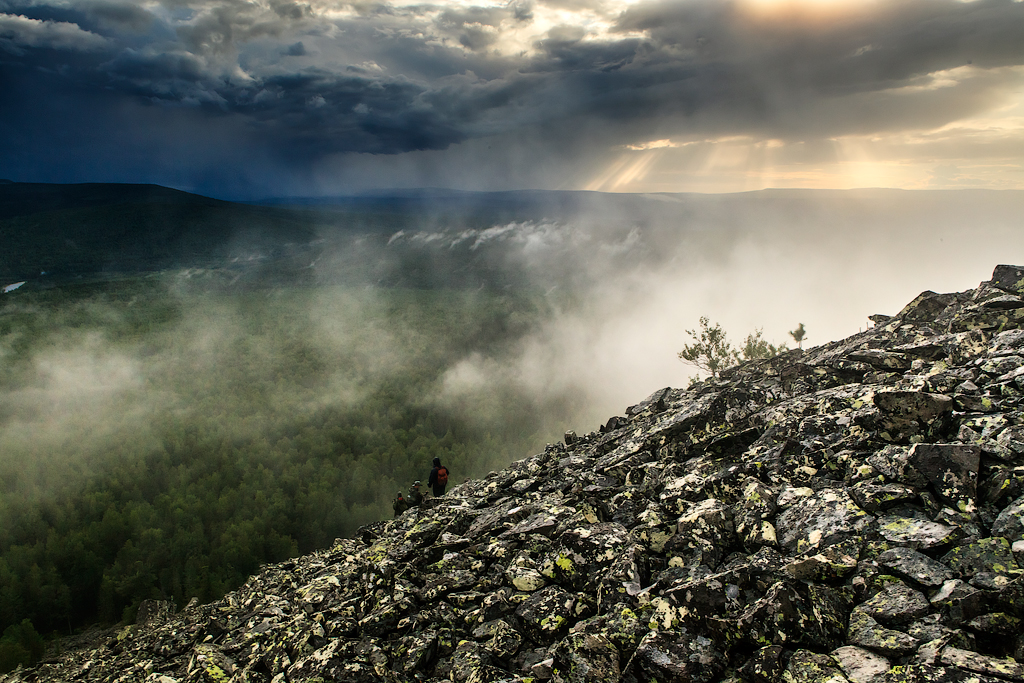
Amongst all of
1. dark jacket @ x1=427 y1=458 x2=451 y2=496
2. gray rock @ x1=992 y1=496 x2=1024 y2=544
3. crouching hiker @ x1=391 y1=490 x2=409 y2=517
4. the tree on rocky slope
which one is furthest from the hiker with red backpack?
the tree on rocky slope

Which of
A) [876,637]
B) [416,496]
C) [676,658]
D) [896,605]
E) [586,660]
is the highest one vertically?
[896,605]

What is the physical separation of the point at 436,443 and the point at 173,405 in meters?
106

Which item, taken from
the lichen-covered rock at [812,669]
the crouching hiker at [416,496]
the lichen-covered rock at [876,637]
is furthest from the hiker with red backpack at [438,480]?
the lichen-covered rock at [876,637]

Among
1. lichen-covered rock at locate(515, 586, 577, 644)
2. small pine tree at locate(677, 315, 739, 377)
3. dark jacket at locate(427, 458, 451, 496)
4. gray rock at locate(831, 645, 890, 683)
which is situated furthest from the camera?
small pine tree at locate(677, 315, 739, 377)

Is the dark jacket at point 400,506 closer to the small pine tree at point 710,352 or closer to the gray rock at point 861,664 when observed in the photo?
the gray rock at point 861,664

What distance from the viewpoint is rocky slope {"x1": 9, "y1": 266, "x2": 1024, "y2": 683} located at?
1093 cm

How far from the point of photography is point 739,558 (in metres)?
13.7

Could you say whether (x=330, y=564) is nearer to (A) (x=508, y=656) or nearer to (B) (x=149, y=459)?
(A) (x=508, y=656)

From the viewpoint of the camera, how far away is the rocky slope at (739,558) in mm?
10930

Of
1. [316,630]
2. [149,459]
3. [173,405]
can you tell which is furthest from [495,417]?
[316,630]

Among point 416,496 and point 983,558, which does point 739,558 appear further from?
point 416,496

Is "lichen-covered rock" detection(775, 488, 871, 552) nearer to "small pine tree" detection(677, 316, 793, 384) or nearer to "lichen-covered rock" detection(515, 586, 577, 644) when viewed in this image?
"lichen-covered rock" detection(515, 586, 577, 644)

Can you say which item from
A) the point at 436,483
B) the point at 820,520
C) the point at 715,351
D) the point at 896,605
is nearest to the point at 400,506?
the point at 436,483

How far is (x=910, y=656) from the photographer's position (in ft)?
32.3
